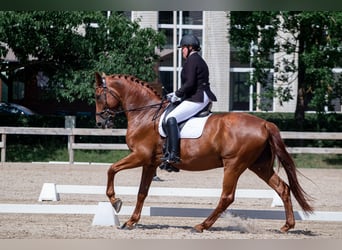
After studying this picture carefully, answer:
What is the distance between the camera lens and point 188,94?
8.04 meters

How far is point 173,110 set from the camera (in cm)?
810

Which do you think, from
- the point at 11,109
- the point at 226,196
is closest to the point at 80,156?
the point at 11,109

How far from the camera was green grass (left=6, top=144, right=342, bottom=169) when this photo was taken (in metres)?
19.8

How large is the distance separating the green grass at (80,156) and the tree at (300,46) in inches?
65.5

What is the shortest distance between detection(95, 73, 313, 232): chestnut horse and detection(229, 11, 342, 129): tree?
12526 mm

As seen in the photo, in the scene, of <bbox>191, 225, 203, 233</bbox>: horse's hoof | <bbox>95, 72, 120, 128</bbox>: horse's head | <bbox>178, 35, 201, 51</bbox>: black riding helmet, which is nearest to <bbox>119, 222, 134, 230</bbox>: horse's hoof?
<bbox>191, 225, 203, 233</bbox>: horse's hoof

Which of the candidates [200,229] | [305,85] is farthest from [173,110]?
[305,85]

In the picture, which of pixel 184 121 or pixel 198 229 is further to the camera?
pixel 184 121

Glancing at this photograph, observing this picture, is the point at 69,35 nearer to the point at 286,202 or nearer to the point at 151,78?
the point at 151,78

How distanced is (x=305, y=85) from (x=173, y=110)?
14.6 metres

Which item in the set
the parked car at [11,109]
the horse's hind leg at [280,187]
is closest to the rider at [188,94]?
the horse's hind leg at [280,187]

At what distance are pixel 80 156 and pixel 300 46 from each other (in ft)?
23.9

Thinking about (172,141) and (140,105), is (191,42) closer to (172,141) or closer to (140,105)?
(140,105)

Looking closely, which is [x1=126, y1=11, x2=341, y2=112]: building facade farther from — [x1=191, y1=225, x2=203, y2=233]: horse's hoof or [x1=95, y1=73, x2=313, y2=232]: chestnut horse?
[x1=191, y1=225, x2=203, y2=233]: horse's hoof
